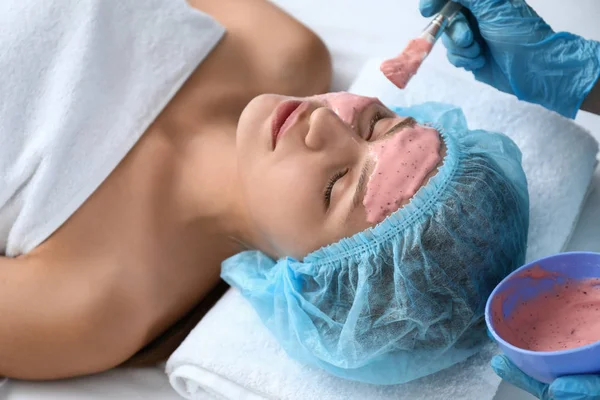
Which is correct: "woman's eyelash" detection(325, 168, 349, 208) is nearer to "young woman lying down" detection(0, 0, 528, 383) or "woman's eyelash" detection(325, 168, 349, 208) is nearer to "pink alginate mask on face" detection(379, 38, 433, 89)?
"young woman lying down" detection(0, 0, 528, 383)

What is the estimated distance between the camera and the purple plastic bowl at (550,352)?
835 mm

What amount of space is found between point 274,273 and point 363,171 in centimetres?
24

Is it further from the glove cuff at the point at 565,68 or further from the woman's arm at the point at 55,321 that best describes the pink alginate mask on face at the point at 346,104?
the woman's arm at the point at 55,321

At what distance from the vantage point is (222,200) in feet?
4.26

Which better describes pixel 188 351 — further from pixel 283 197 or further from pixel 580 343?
pixel 580 343

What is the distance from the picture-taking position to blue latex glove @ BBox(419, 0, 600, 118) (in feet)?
4.25

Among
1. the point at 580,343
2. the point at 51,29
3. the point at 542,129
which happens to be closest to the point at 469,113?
the point at 542,129

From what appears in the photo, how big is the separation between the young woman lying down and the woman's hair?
2 cm

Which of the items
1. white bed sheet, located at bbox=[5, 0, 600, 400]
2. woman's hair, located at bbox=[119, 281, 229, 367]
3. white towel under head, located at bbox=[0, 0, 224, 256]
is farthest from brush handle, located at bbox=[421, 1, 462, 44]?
woman's hair, located at bbox=[119, 281, 229, 367]

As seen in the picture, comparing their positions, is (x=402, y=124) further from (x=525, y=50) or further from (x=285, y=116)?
(x=525, y=50)

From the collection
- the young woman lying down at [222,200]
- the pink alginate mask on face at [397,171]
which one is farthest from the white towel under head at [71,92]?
the pink alginate mask on face at [397,171]

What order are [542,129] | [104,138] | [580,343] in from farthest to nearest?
1. [542,129]
2. [104,138]
3. [580,343]

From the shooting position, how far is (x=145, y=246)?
4.17 ft

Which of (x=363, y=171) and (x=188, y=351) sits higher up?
(x=363, y=171)
